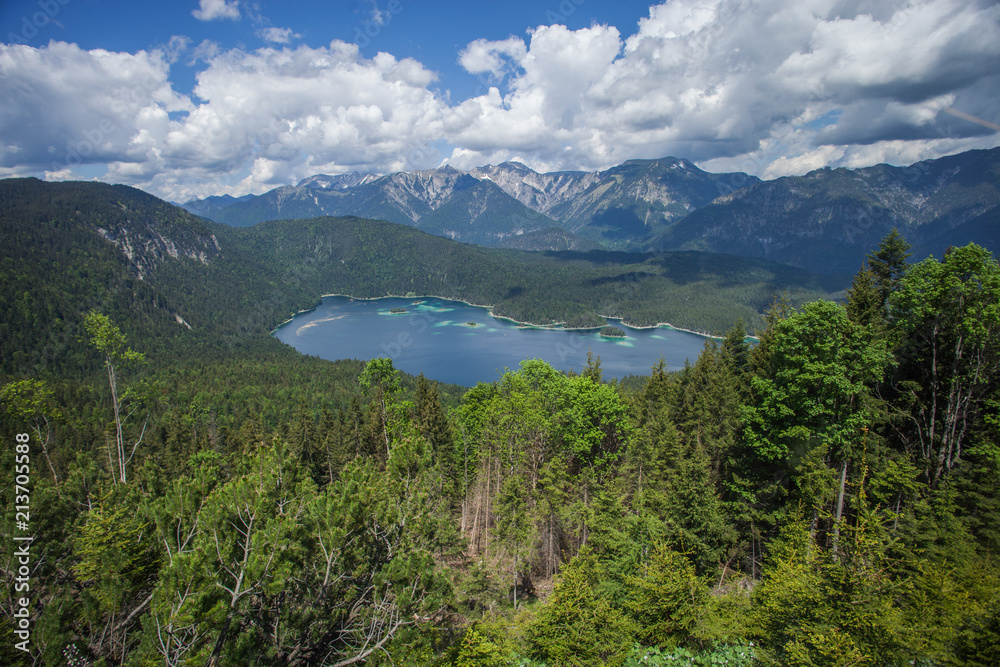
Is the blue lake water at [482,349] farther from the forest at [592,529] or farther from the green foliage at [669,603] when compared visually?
the green foliage at [669,603]

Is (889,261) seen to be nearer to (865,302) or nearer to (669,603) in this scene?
(865,302)

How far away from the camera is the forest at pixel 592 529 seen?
29.2 feet

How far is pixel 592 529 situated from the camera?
784 inches

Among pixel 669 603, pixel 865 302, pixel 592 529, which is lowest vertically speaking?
pixel 592 529

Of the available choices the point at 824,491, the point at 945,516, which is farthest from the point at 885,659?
the point at 945,516

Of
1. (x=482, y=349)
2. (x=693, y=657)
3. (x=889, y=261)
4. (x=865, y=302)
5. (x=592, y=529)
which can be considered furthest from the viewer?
(x=482, y=349)

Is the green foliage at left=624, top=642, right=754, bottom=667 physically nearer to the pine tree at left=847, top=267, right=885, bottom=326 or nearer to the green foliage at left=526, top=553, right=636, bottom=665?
the green foliage at left=526, top=553, right=636, bottom=665

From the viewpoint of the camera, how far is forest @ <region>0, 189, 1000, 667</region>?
8.91 meters

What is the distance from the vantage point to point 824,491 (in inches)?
578

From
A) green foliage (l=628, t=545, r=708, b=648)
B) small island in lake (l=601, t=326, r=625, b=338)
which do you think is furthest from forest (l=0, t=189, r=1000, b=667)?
A: small island in lake (l=601, t=326, r=625, b=338)

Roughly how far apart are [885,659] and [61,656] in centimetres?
1482

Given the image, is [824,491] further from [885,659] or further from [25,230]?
[25,230]

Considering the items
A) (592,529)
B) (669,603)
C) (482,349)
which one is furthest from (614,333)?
(669,603)

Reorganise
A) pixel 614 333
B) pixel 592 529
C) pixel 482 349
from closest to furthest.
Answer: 1. pixel 592 529
2. pixel 482 349
3. pixel 614 333
